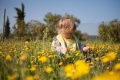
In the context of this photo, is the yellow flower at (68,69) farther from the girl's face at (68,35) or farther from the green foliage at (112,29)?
the green foliage at (112,29)

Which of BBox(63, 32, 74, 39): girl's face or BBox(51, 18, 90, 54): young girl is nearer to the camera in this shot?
BBox(51, 18, 90, 54): young girl

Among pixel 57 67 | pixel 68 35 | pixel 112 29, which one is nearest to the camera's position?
pixel 57 67

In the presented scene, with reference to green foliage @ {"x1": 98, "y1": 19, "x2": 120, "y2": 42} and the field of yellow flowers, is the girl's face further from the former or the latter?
green foliage @ {"x1": 98, "y1": 19, "x2": 120, "y2": 42}

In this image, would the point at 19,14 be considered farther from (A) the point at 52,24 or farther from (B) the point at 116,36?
(B) the point at 116,36

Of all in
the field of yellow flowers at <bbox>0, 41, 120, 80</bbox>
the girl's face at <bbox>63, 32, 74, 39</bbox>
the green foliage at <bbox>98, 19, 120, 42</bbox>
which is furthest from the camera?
the green foliage at <bbox>98, 19, 120, 42</bbox>

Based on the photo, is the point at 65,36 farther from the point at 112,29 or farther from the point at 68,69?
the point at 112,29

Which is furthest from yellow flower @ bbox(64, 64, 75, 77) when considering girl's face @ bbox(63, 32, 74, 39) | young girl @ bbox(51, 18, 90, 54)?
girl's face @ bbox(63, 32, 74, 39)

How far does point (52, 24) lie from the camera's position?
28.5 metres

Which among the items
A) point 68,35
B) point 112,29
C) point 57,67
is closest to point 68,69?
point 57,67

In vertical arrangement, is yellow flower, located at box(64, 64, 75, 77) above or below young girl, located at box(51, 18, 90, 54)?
below

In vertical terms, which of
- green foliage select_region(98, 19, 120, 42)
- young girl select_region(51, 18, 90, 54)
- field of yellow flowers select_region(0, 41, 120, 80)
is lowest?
field of yellow flowers select_region(0, 41, 120, 80)

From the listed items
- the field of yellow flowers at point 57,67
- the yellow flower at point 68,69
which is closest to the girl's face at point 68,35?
the field of yellow flowers at point 57,67

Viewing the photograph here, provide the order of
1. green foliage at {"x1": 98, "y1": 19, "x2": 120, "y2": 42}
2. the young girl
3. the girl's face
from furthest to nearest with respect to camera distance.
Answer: green foliage at {"x1": 98, "y1": 19, "x2": 120, "y2": 42}, the girl's face, the young girl

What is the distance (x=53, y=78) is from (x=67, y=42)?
2.03 meters
